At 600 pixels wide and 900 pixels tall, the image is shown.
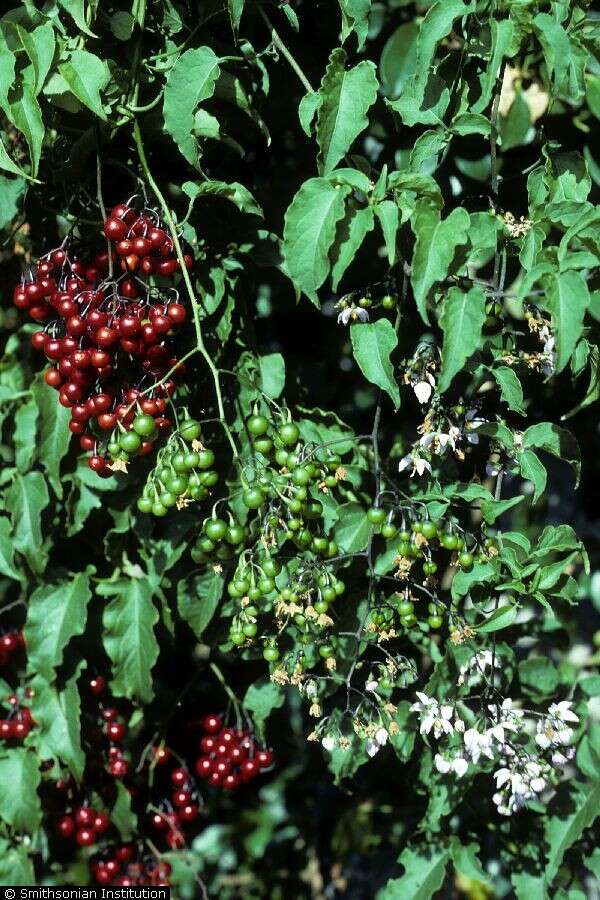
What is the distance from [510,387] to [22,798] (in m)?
1.30

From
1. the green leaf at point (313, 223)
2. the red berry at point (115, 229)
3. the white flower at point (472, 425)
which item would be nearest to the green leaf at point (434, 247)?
the green leaf at point (313, 223)

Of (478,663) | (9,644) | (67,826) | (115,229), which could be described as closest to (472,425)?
(478,663)

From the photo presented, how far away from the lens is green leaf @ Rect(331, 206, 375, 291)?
4.48 feet

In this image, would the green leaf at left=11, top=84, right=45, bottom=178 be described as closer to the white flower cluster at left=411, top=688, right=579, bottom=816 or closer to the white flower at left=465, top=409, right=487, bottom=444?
the white flower at left=465, top=409, right=487, bottom=444

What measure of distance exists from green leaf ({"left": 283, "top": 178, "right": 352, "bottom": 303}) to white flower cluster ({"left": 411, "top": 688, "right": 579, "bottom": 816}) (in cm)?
70

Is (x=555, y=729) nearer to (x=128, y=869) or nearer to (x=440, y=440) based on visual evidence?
(x=440, y=440)

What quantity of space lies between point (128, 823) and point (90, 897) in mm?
258

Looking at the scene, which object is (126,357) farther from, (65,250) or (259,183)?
(259,183)

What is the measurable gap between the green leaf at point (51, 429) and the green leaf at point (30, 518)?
0.07m

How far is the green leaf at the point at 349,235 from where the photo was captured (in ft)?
4.48

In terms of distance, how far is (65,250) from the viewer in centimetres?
153

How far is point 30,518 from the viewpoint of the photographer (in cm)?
176

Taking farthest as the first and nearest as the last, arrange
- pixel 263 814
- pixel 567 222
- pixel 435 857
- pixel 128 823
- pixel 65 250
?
pixel 263 814 → pixel 128 823 → pixel 435 857 → pixel 65 250 → pixel 567 222

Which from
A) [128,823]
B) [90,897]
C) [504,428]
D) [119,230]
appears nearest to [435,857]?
[128,823]
